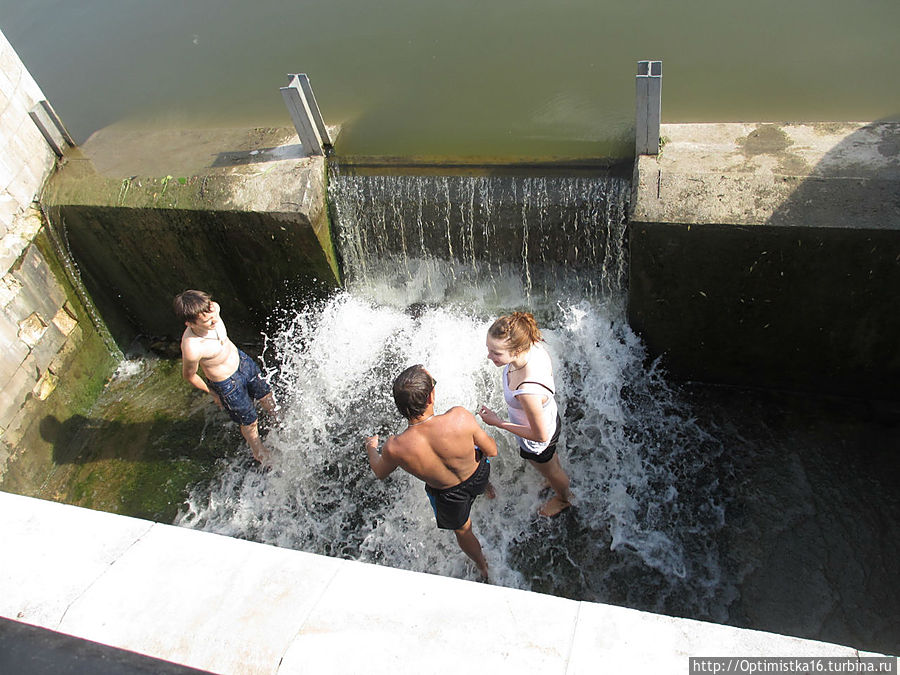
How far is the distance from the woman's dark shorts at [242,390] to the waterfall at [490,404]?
0.56m

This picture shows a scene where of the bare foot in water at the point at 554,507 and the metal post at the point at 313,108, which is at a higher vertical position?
the metal post at the point at 313,108

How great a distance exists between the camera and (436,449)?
121 inches

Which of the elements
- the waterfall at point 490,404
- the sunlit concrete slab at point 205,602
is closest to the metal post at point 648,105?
the waterfall at point 490,404

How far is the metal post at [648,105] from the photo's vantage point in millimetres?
4195

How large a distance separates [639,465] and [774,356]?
1386mm

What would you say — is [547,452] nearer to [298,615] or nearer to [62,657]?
[298,615]

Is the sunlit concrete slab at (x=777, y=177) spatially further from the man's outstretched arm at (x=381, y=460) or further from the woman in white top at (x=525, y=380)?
the man's outstretched arm at (x=381, y=460)

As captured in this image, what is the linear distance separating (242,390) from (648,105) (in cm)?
368

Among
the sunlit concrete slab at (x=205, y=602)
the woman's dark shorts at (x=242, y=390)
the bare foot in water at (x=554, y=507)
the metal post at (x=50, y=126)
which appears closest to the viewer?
the sunlit concrete slab at (x=205, y=602)

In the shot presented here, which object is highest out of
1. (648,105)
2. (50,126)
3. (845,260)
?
(50,126)

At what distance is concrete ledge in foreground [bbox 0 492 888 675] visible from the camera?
80.6 inches

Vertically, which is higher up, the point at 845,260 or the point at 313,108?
the point at 313,108

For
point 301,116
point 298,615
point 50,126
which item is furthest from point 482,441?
point 50,126

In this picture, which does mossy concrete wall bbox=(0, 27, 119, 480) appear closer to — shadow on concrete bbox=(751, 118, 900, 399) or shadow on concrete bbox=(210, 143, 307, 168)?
shadow on concrete bbox=(210, 143, 307, 168)
